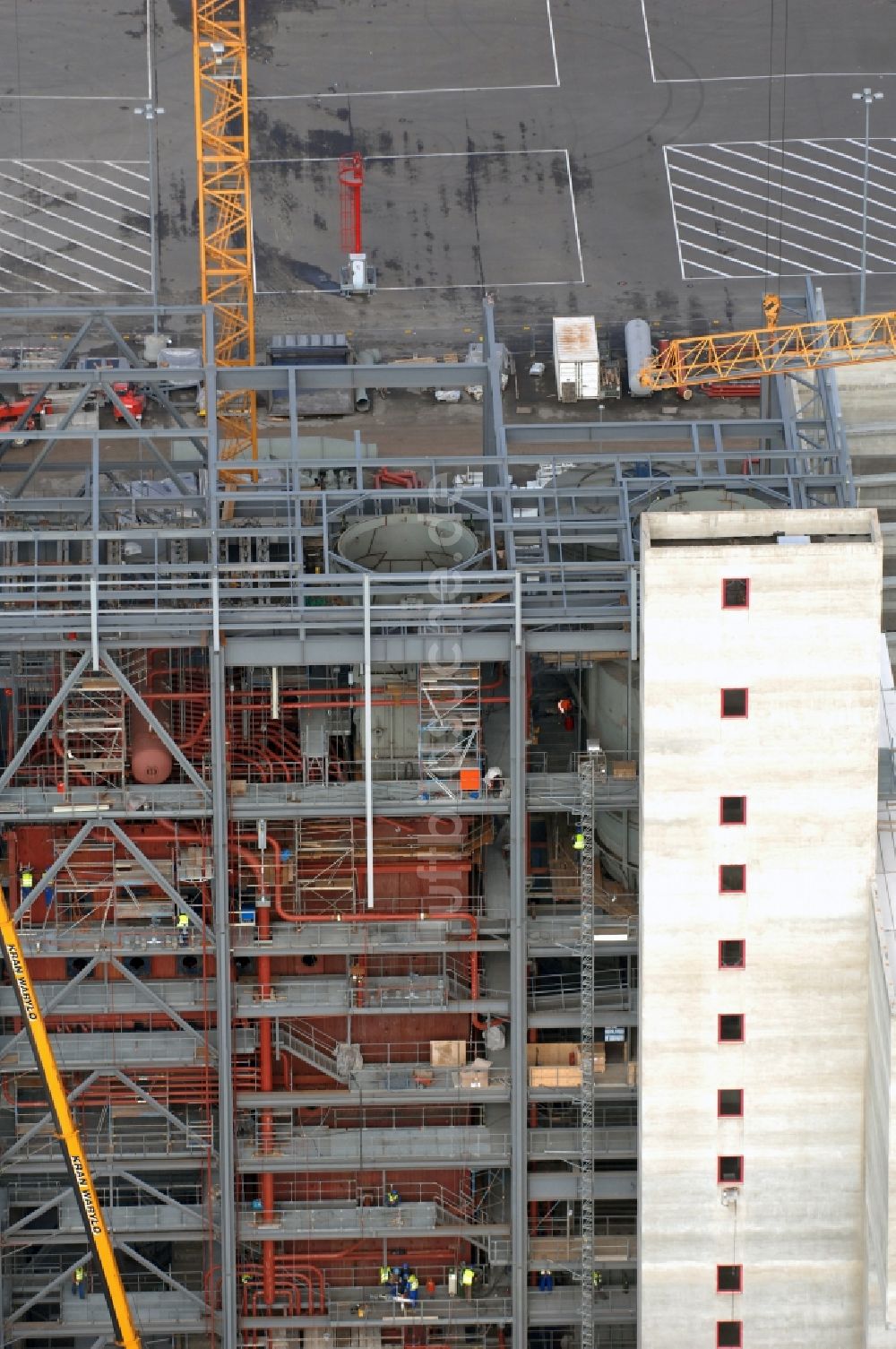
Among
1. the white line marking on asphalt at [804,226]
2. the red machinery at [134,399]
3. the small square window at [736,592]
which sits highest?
the white line marking on asphalt at [804,226]

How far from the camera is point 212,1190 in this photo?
12500 centimetres

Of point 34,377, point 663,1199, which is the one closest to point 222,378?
point 34,377

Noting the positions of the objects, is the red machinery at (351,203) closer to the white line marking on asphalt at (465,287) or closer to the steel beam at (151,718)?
the white line marking on asphalt at (465,287)

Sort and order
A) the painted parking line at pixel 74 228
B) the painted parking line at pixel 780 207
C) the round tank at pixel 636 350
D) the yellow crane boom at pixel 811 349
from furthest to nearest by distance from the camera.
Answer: the painted parking line at pixel 780 207 < the painted parking line at pixel 74 228 < the round tank at pixel 636 350 < the yellow crane boom at pixel 811 349

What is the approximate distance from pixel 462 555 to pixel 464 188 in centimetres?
7569

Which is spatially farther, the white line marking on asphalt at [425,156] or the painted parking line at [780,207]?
the white line marking on asphalt at [425,156]

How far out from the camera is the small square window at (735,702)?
11388 centimetres

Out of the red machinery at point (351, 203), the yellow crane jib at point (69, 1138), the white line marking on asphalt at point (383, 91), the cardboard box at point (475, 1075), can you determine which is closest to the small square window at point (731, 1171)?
the cardboard box at point (475, 1075)

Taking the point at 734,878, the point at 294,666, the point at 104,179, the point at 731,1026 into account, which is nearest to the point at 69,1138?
the point at 294,666

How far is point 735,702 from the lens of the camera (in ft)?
374

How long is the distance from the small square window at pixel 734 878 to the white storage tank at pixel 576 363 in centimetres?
7394

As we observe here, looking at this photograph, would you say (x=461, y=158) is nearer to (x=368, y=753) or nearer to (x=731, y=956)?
(x=368, y=753)

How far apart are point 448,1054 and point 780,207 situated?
86.8 m

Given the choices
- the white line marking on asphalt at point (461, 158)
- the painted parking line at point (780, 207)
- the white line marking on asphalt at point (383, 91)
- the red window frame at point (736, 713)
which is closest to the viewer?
the red window frame at point (736, 713)
